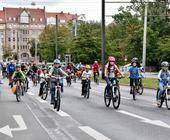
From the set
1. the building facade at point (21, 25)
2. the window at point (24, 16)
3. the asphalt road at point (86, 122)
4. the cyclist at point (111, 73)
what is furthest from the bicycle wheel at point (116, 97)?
the window at point (24, 16)

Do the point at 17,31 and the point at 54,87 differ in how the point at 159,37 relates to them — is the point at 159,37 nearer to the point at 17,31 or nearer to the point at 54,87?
the point at 54,87

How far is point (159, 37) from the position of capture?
3177 inches

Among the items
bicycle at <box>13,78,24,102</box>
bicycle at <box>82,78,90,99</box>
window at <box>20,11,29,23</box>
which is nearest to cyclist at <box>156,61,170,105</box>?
bicycle at <box>82,78,90,99</box>

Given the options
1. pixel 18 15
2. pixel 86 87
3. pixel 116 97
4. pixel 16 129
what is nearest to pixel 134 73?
pixel 86 87

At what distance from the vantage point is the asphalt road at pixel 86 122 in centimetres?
1178

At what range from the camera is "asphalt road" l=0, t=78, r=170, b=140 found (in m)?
11.8

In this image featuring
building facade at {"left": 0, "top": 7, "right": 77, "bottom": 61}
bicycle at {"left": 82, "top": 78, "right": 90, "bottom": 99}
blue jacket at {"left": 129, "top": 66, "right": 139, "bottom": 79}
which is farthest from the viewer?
building facade at {"left": 0, "top": 7, "right": 77, "bottom": 61}

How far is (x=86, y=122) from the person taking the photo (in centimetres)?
1434

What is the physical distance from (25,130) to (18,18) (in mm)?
181743

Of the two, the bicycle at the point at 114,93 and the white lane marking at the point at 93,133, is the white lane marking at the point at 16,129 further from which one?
the bicycle at the point at 114,93

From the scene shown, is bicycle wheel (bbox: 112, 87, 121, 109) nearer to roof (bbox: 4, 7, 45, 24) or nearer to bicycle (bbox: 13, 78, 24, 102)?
bicycle (bbox: 13, 78, 24, 102)

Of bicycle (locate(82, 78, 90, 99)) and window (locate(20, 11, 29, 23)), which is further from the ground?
window (locate(20, 11, 29, 23))

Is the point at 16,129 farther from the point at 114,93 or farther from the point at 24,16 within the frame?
the point at 24,16

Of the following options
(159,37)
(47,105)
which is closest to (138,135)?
(47,105)
